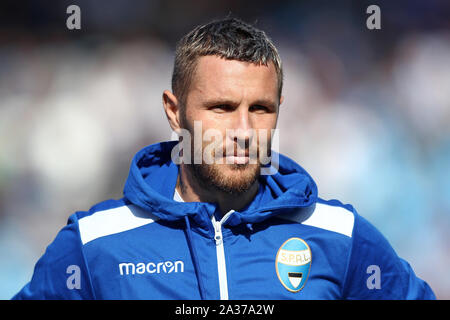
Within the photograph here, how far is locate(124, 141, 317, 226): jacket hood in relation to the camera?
5.25 ft

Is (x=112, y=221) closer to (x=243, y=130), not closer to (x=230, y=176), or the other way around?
(x=230, y=176)

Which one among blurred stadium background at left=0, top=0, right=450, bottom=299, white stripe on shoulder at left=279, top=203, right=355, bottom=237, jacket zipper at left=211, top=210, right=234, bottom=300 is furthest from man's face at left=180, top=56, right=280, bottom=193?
blurred stadium background at left=0, top=0, right=450, bottom=299

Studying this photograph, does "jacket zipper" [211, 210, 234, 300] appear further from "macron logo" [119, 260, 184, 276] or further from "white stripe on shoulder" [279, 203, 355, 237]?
"white stripe on shoulder" [279, 203, 355, 237]

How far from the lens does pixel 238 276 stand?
1.54 metres

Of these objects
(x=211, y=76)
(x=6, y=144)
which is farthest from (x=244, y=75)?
(x=6, y=144)

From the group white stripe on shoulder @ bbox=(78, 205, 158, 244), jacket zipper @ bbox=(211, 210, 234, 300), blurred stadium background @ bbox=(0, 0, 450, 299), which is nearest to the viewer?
jacket zipper @ bbox=(211, 210, 234, 300)

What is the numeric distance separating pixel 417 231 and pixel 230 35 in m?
2.83

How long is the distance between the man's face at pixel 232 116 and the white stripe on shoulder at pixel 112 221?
0.84 ft

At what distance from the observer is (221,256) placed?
1.57 meters

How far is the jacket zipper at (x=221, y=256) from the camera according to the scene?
1.52m

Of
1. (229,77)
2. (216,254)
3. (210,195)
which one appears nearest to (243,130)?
(229,77)

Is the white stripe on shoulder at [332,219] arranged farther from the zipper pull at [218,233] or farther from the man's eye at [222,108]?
the man's eye at [222,108]

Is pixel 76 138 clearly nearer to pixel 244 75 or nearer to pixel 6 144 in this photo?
pixel 6 144

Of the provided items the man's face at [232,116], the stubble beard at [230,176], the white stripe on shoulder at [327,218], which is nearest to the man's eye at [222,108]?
the man's face at [232,116]
